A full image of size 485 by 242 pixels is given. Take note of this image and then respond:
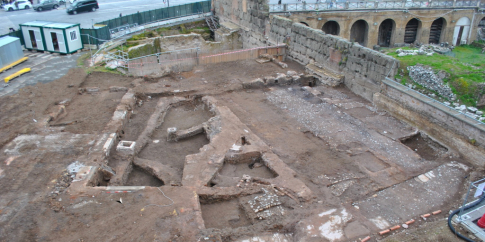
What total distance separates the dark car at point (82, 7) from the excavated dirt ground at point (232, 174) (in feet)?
49.4

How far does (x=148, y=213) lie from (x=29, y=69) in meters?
13.3

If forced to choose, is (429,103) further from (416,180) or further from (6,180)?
(6,180)

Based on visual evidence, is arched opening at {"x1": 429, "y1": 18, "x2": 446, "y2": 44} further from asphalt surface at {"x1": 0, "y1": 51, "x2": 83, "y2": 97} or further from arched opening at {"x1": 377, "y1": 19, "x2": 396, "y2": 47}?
asphalt surface at {"x1": 0, "y1": 51, "x2": 83, "y2": 97}

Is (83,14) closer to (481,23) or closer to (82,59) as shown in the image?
(82,59)

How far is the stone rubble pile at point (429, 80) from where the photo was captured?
1259cm

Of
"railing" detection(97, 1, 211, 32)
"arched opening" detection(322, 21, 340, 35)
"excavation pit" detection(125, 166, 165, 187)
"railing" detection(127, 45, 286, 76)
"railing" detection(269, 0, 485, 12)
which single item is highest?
"railing" detection(269, 0, 485, 12)

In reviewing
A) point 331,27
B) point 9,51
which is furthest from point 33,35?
point 331,27

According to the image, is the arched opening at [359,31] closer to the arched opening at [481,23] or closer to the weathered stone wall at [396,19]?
the weathered stone wall at [396,19]

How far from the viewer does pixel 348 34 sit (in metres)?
27.1

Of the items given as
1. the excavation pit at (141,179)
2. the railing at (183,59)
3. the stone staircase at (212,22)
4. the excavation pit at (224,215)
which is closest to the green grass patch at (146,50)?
the railing at (183,59)

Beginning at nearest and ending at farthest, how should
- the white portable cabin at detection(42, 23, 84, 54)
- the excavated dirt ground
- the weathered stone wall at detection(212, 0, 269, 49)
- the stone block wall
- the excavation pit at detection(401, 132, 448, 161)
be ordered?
the excavated dirt ground, the excavation pit at detection(401, 132, 448, 161), the stone block wall, the white portable cabin at detection(42, 23, 84, 54), the weathered stone wall at detection(212, 0, 269, 49)

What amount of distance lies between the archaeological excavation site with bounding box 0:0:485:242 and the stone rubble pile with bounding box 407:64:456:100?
762 mm

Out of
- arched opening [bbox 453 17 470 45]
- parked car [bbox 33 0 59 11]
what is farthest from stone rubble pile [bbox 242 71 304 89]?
parked car [bbox 33 0 59 11]

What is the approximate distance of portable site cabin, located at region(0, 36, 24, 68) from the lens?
17.2 meters
